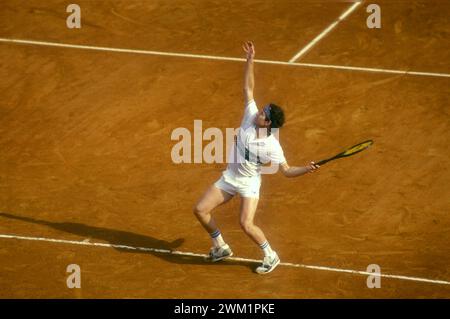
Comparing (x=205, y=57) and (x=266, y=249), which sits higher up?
(x=205, y=57)

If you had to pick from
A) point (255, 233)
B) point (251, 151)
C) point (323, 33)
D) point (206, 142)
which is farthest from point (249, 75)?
point (323, 33)

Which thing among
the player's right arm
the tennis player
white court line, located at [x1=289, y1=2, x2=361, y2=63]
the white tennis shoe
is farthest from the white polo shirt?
white court line, located at [x1=289, y1=2, x2=361, y2=63]

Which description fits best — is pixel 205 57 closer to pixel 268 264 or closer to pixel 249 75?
pixel 249 75

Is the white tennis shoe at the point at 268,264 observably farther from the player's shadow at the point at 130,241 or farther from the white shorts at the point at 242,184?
the white shorts at the point at 242,184

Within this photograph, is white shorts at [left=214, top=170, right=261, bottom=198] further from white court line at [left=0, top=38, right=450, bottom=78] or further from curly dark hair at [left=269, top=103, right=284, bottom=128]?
white court line at [left=0, top=38, right=450, bottom=78]

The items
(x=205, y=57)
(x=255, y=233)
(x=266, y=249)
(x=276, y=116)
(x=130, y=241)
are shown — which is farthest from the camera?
(x=205, y=57)

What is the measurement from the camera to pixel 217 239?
35.1 ft

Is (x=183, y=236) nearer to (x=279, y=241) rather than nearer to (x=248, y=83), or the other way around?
(x=279, y=241)

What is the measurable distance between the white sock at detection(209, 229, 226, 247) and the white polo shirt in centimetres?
92

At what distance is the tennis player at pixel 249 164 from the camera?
1000 cm

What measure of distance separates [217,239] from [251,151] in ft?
4.67

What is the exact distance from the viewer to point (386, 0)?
17.5 m

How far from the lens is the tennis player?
10000mm

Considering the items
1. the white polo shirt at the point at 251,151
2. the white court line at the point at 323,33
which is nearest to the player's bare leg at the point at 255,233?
the white polo shirt at the point at 251,151
